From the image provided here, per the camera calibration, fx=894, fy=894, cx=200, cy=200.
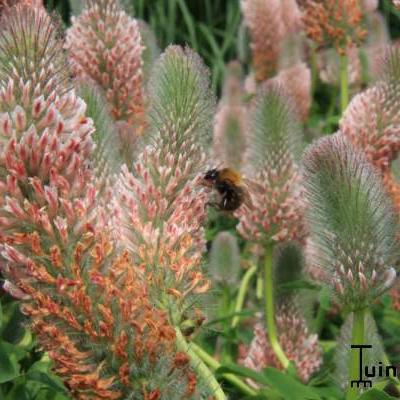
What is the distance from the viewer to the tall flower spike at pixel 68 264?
3.08ft

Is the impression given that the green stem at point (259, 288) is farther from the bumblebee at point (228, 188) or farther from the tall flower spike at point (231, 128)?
the bumblebee at point (228, 188)

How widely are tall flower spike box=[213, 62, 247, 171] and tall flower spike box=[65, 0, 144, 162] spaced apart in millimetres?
475

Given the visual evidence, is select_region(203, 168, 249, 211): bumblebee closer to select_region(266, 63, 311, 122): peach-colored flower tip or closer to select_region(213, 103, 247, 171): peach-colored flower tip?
select_region(213, 103, 247, 171): peach-colored flower tip

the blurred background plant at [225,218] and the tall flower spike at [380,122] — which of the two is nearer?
the blurred background plant at [225,218]

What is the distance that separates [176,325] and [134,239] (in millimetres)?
124

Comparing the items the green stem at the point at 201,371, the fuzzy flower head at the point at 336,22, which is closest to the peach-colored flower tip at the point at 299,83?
the fuzzy flower head at the point at 336,22

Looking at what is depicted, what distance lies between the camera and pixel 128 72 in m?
1.81

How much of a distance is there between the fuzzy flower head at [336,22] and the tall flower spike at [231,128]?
0.30 meters

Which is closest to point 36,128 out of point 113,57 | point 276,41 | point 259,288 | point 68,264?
point 68,264

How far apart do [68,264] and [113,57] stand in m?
0.91

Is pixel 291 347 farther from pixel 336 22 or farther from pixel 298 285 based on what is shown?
pixel 336 22

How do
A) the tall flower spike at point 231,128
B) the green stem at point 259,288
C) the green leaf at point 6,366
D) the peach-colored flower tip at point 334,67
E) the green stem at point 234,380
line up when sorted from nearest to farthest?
the green leaf at point 6,366, the green stem at point 234,380, the green stem at point 259,288, the tall flower spike at point 231,128, the peach-colored flower tip at point 334,67

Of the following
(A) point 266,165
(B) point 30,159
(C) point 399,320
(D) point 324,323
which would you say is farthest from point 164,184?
(D) point 324,323

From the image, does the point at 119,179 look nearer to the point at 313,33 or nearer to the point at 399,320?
the point at 399,320
